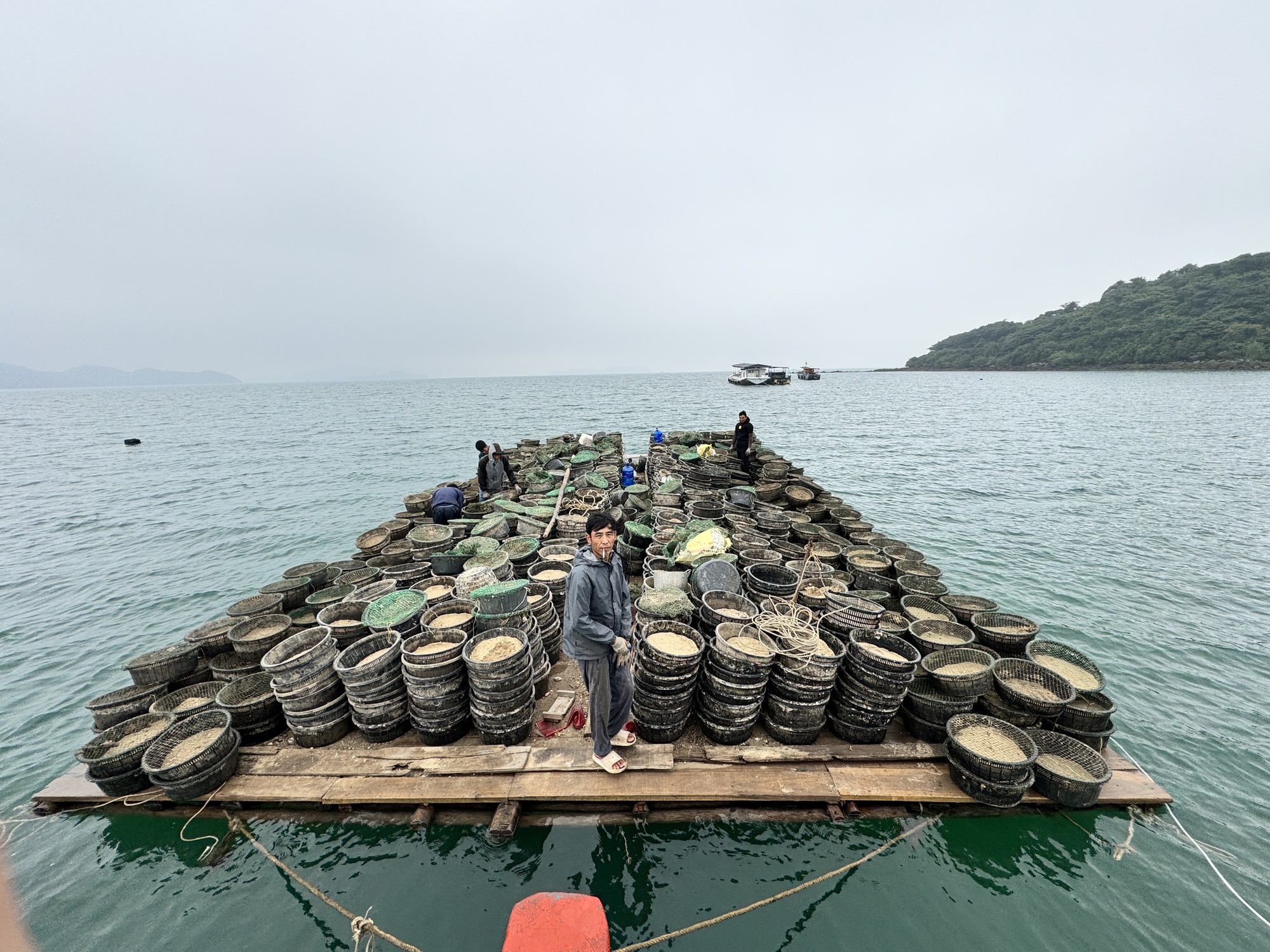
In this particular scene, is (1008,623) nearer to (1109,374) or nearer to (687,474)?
(687,474)

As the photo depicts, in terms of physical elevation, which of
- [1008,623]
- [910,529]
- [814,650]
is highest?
[814,650]

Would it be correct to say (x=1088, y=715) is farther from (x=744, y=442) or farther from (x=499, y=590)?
(x=744, y=442)

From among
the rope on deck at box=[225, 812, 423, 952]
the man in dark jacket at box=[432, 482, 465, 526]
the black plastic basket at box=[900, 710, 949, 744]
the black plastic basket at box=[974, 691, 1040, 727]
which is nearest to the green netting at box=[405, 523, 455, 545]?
the man in dark jacket at box=[432, 482, 465, 526]

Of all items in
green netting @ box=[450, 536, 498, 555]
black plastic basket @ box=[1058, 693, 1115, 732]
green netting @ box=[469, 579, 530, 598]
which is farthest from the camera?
green netting @ box=[450, 536, 498, 555]

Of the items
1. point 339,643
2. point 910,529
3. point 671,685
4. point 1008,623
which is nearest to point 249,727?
point 339,643

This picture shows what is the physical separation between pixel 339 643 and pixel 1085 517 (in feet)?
72.1

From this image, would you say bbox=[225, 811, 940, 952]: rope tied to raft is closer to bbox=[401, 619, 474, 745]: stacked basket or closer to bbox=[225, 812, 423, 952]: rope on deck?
bbox=[225, 812, 423, 952]: rope on deck

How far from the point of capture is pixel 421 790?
486cm

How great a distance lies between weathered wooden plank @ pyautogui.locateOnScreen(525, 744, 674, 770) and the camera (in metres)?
4.98

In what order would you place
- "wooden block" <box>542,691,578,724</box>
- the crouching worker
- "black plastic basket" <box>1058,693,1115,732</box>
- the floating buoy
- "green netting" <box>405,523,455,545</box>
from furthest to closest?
"green netting" <box>405,523,455,545</box> → "wooden block" <box>542,691,578,724</box> → "black plastic basket" <box>1058,693,1115,732</box> → the crouching worker → the floating buoy

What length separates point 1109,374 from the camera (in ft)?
303

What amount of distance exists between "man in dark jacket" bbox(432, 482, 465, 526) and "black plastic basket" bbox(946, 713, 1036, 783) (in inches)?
388

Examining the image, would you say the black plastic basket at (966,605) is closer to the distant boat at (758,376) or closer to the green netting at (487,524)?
the green netting at (487,524)

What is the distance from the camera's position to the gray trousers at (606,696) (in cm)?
476
